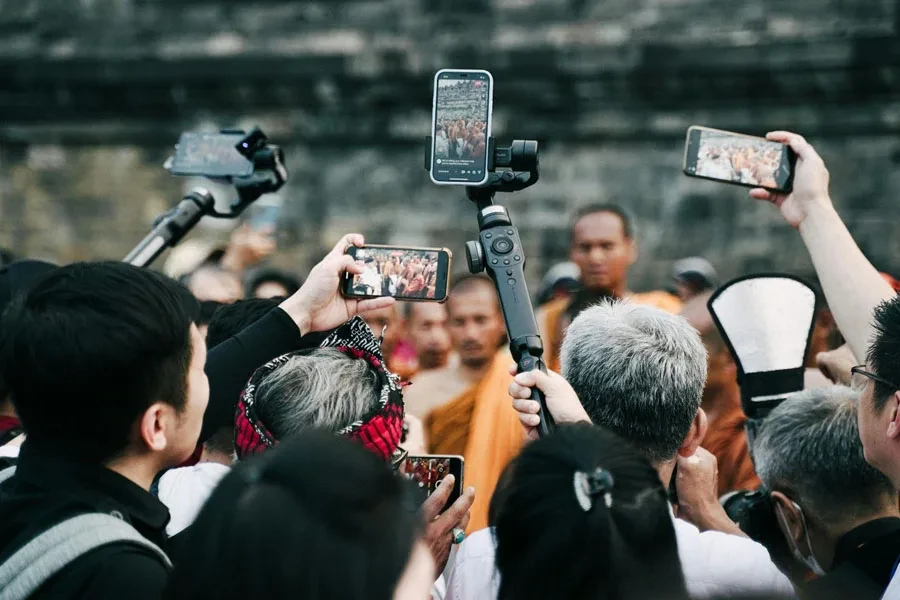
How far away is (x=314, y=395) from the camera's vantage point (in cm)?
210

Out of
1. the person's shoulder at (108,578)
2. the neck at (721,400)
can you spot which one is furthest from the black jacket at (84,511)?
the neck at (721,400)

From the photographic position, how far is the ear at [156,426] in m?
1.77

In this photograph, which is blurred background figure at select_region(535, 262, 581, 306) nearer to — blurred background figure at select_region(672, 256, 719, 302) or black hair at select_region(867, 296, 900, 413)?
blurred background figure at select_region(672, 256, 719, 302)

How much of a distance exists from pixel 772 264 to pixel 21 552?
7.52 meters

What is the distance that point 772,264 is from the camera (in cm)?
841

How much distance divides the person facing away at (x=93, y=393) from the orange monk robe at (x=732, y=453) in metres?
2.11

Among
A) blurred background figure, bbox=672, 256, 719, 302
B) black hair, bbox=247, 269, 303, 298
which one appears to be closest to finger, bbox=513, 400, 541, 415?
black hair, bbox=247, 269, 303, 298

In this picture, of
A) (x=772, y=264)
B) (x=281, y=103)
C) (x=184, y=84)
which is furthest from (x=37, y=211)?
(x=772, y=264)

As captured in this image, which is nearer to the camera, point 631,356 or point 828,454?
point 631,356

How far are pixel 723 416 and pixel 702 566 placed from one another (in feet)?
6.02

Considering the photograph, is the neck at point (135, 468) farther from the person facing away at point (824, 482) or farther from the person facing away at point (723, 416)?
the person facing away at point (723, 416)

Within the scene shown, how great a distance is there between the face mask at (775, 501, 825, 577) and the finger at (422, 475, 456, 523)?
2.68ft

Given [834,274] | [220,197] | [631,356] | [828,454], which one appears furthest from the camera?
[220,197]

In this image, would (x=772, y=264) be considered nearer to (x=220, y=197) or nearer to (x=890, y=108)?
(x=890, y=108)
